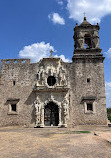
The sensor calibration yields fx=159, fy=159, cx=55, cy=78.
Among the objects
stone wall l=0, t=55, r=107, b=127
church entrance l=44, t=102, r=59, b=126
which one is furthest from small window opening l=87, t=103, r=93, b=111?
church entrance l=44, t=102, r=59, b=126

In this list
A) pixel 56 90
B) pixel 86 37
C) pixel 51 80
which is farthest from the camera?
pixel 86 37

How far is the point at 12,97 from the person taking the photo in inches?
606

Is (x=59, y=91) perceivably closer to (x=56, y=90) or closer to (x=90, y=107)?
(x=56, y=90)

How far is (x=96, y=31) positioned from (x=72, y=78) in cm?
566

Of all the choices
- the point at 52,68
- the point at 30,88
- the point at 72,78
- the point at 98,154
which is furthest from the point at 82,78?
the point at 98,154

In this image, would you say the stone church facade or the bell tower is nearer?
the stone church facade

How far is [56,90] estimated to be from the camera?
48.5 feet

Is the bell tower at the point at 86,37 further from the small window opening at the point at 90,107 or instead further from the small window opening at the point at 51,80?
the small window opening at the point at 90,107

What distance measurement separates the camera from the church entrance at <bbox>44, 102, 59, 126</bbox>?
14.7m

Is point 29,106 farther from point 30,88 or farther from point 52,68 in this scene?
point 52,68

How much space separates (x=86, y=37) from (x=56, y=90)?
6823 millimetres

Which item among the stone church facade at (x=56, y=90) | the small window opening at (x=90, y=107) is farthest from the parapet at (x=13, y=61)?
the small window opening at (x=90, y=107)

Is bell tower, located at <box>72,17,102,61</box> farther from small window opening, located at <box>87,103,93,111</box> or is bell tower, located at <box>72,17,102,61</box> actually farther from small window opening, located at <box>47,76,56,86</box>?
small window opening, located at <box>87,103,93,111</box>

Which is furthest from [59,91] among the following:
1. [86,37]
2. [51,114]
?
[86,37]
